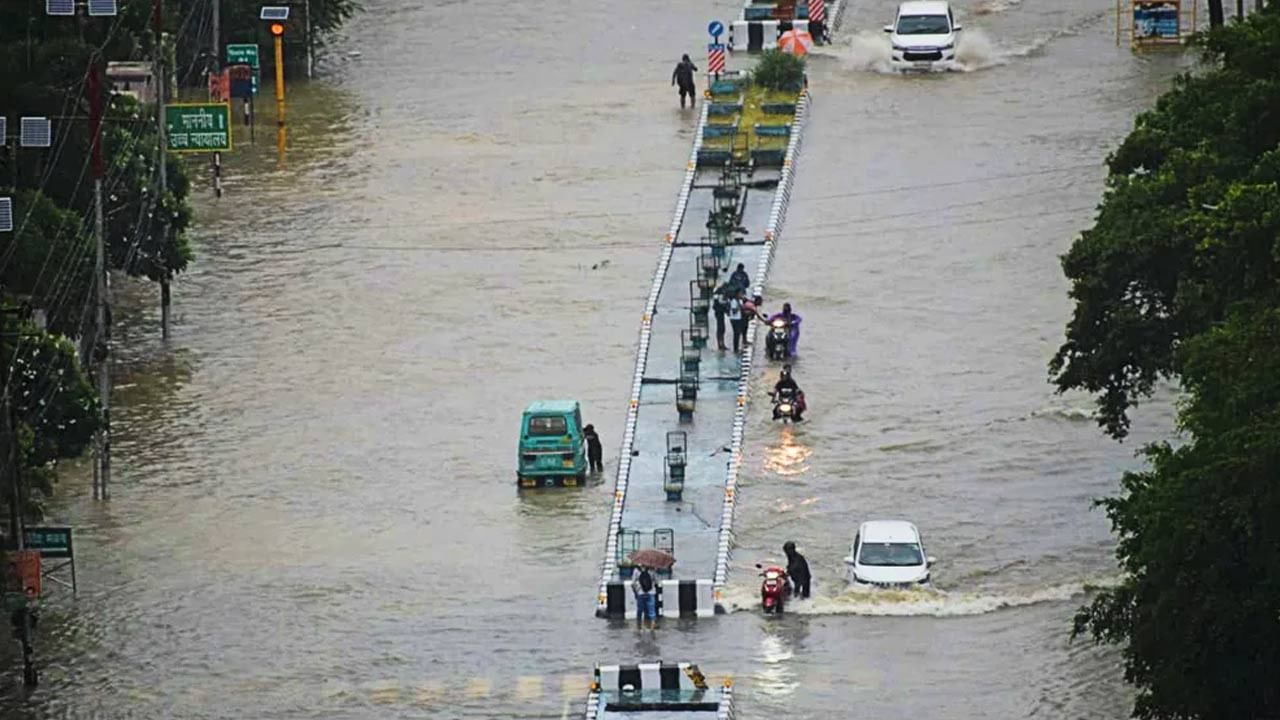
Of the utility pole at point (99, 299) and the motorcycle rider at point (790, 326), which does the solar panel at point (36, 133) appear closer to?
the utility pole at point (99, 299)

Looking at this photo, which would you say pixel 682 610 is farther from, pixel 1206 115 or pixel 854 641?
pixel 1206 115

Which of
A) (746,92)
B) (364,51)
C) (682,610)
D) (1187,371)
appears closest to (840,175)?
(746,92)

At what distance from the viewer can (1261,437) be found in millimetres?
57500

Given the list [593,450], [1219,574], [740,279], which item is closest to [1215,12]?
[740,279]

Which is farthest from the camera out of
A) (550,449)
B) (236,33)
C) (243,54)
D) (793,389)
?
(236,33)

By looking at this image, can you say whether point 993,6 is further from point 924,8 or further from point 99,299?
point 99,299

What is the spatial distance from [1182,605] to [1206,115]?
19026 mm

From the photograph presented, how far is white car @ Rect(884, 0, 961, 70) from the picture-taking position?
4449 inches

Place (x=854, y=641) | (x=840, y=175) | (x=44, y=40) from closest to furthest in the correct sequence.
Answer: (x=854, y=641)
(x=44, y=40)
(x=840, y=175)

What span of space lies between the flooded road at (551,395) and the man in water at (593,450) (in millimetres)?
468

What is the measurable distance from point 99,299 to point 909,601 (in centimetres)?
1935

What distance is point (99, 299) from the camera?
82.1m

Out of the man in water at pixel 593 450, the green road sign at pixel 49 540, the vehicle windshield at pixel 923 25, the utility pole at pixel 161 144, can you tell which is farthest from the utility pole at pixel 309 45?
the green road sign at pixel 49 540

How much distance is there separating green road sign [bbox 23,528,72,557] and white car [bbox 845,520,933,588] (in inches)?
526
